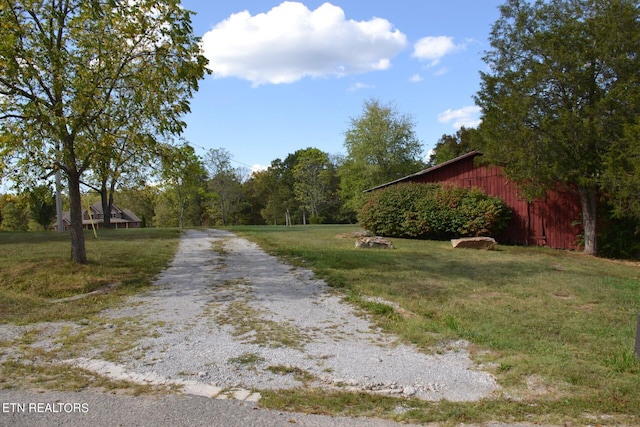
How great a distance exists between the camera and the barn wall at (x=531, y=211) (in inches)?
748

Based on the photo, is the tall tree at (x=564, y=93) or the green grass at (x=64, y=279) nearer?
the green grass at (x=64, y=279)

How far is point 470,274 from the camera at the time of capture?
11.1 meters

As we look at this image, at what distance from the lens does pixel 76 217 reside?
1084 cm

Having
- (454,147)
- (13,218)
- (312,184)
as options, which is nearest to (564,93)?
(454,147)

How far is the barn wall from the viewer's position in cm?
1900

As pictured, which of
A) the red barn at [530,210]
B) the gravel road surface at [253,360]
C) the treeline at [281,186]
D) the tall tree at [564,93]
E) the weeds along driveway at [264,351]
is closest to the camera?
the gravel road surface at [253,360]

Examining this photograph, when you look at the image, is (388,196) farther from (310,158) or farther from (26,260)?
(310,158)

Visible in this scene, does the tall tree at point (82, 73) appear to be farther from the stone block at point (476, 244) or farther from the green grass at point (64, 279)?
the stone block at point (476, 244)

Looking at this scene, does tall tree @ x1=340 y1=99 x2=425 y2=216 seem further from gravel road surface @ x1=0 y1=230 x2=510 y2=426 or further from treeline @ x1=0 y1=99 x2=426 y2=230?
gravel road surface @ x1=0 y1=230 x2=510 y2=426

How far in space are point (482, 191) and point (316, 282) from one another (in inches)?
508

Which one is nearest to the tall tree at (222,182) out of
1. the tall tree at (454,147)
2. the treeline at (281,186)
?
the treeline at (281,186)

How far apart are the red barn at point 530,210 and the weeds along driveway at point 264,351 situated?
14.2 metres

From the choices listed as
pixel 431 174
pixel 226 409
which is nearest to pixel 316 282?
pixel 226 409

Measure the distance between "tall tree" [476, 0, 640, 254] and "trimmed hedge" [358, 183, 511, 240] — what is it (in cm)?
224
